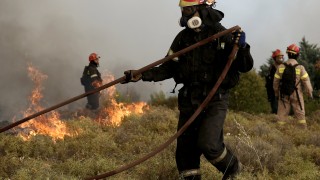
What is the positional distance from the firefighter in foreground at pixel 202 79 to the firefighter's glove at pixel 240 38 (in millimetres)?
62

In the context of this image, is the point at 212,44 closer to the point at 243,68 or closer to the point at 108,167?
the point at 243,68

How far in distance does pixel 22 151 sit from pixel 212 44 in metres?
3.91

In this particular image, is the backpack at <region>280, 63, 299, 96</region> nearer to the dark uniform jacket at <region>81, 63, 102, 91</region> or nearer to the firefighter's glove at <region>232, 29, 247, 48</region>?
the firefighter's glove at <region>232, 29, 247, 48</region>

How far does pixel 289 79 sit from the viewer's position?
10250 millimetres

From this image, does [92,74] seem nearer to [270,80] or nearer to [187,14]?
[270,80]

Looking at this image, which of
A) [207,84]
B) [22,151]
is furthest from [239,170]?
[22,151]

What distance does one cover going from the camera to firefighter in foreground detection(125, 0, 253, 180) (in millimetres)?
4383

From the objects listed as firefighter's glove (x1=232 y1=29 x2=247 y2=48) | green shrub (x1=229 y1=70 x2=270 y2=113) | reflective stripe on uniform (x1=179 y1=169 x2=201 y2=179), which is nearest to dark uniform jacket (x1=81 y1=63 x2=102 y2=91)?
green shrub (x1=229 y1=70 x2=270 y2=113)

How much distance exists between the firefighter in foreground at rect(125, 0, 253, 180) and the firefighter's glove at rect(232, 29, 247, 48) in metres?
0.06

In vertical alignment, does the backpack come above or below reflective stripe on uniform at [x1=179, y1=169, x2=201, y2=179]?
above

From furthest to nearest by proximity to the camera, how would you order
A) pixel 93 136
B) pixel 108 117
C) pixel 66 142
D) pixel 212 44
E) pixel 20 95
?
pixel 20 95, pixel 108 117, pixel 93 136, pixel 66 142, pixel 212 44

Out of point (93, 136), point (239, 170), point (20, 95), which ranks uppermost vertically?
point (20, 95)

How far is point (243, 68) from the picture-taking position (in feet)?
14.4

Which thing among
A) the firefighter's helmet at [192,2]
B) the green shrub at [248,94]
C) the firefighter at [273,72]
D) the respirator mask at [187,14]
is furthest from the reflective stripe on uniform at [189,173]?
the green shrub at [248,94]
